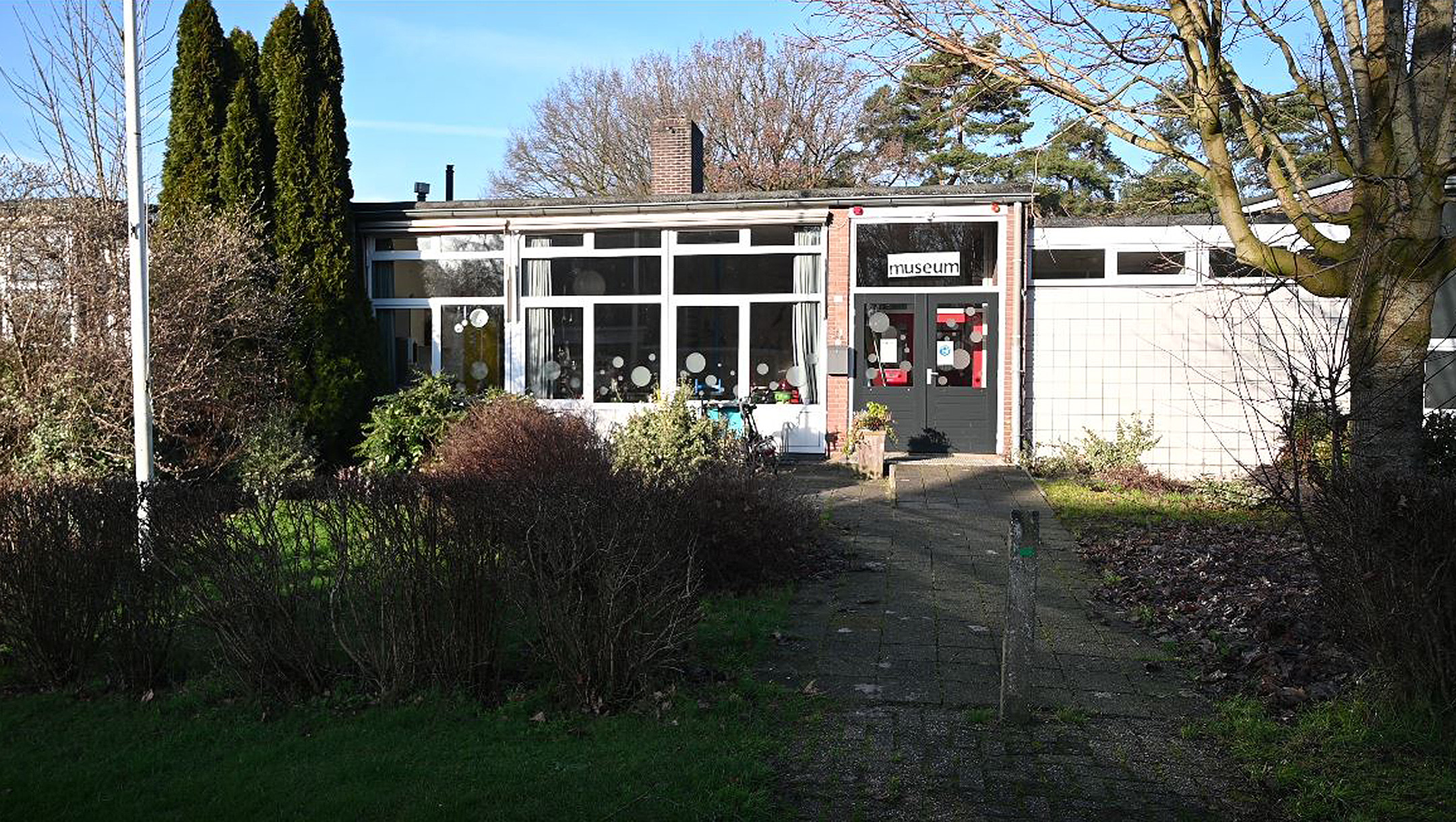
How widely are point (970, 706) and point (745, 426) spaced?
8.91 meters

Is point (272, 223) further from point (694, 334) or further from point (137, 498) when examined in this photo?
point (137, 498)

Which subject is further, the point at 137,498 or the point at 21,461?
the point at 21,461

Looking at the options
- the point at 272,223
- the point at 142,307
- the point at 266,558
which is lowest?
the point at 266,558

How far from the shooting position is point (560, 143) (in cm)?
3650

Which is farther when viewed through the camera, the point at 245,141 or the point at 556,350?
the point at 556,350

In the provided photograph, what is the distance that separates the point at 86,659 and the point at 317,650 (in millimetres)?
1457

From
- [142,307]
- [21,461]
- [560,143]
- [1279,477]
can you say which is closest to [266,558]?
[142,307]

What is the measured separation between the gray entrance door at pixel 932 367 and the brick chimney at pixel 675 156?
4166mm

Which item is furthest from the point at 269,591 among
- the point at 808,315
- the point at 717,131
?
the point at 717,131

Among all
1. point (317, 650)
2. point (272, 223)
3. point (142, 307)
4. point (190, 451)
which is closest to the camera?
point (317, 650)

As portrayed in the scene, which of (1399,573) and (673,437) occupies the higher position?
(673,437)

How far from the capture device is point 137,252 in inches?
337

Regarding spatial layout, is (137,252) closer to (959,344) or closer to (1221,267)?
(959,344)

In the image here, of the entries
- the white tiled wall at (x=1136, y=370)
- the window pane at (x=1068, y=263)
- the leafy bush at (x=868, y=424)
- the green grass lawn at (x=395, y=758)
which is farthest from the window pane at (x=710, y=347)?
the green grass lawn at (x=395, y=758)
